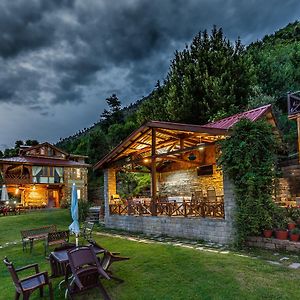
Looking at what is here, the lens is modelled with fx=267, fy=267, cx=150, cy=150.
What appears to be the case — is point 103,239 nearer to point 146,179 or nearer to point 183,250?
point 183,250

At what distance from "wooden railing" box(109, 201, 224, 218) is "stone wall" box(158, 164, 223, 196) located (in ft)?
12.3

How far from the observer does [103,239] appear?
10.9 meters

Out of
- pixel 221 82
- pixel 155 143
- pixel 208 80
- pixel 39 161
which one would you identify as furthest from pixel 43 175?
pixel 155 143

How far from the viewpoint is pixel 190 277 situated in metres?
5.61

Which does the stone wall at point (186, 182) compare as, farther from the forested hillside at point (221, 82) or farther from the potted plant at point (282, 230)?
the potted plant at point (282, 230)

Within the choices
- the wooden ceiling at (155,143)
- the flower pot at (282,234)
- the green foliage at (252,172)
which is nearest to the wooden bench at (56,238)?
the wooden ceiling at (155,143)

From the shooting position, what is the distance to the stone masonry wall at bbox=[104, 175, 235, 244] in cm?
886

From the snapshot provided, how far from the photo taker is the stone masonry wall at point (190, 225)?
8.86 metres

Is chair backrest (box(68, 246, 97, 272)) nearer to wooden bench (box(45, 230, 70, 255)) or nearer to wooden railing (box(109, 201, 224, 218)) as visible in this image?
wooden bench (box(45, 230, 70, 255))

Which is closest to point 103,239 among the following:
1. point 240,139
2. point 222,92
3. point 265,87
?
point 240,139

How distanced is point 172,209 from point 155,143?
10.3 feet

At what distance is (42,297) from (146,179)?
17.2 metres

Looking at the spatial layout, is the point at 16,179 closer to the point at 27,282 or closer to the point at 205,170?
the point at 205,170

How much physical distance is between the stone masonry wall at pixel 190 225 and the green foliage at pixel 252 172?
0.38 metres
